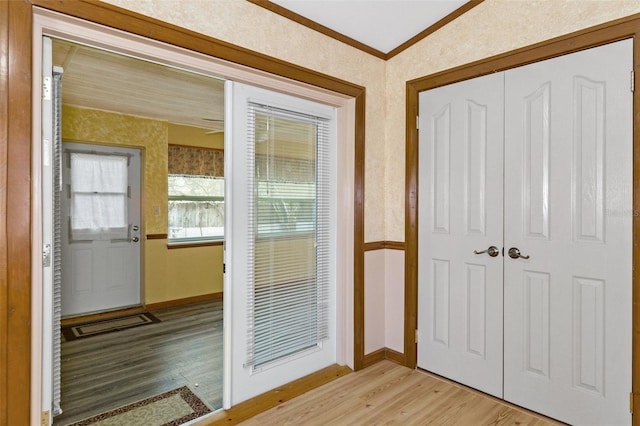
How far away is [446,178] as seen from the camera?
110 inches

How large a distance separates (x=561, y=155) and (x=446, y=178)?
76 cm

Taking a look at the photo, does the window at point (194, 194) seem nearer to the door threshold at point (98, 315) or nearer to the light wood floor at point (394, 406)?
the door threshold at point (98, 315)

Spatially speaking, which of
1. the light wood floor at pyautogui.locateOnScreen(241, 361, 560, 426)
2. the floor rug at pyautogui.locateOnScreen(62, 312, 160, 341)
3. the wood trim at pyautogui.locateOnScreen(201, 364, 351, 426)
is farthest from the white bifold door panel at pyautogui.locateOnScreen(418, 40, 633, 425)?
the floor rug at pyautogui.locateOnScreen(62, 312, 160, 341)

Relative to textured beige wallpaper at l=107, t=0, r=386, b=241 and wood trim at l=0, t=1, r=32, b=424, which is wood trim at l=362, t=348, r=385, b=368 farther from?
wood trim at l=0, t=1, r=32, b=424

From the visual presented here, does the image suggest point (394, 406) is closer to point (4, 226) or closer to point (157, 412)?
point (157, 412)

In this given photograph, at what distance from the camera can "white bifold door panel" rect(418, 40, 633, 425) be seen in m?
2.07

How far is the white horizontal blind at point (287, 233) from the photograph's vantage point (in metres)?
2.47

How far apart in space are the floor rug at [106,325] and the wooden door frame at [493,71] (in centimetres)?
310

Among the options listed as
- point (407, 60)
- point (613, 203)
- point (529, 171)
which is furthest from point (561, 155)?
point (407, 60)

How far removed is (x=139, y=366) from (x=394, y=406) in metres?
2.11

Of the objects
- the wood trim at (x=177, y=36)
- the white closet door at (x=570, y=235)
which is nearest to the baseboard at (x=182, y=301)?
the wood trim at (x=177, y=36)

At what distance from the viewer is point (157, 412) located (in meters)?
2.38

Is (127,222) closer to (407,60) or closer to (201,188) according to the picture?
(201,188)

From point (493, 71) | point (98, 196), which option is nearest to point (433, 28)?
point (493, 71)
